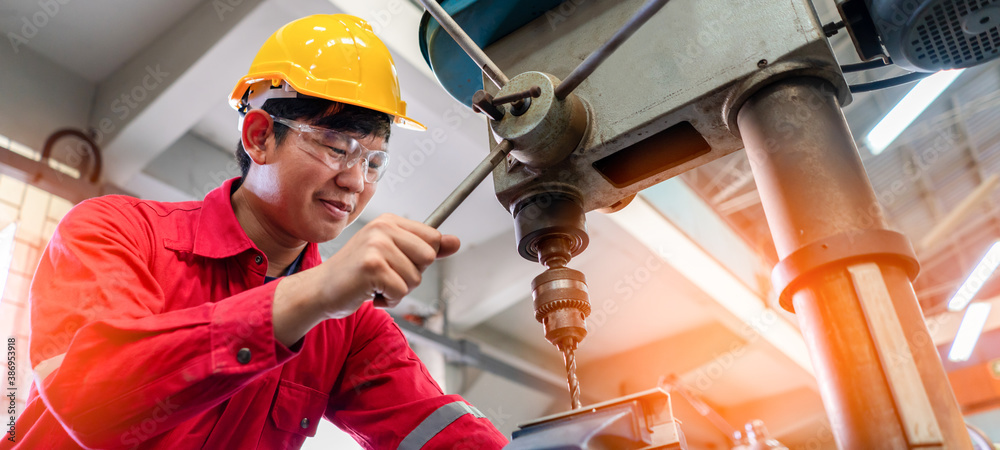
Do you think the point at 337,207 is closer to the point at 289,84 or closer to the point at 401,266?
the point at 289,84

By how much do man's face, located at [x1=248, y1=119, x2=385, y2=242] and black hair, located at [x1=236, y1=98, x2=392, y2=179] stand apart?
0.03 meters

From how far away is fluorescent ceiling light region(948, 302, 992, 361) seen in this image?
13.3ft

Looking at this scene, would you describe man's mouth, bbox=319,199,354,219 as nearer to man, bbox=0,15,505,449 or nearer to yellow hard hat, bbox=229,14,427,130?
man, bbox=0,15,505,449

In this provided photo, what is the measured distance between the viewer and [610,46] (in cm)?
79

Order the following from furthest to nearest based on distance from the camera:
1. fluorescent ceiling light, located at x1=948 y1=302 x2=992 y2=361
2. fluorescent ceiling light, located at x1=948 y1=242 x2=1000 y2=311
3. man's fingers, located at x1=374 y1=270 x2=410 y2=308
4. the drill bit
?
fluorescent ceiling light, located at x1=948 y1=302 x2=992 y2=361 < fluorescent ceiling light, located at x1=948 y1=242 x2=1000 y2=311 < the drill bit < man's fingers, located at x1=374 y1=270 x2=410 y2=308

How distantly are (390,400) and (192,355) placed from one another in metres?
0.59

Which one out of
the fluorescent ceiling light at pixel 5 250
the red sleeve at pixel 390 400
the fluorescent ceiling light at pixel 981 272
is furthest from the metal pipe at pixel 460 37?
the fluorescent ceiling light at pixel 981 272

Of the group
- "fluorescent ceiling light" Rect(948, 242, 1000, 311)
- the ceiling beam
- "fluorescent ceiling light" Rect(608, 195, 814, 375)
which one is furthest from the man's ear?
"fluorescent ceiling light" Rect(948, 242, 1000, 311)

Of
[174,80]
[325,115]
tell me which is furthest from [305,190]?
[174,80]

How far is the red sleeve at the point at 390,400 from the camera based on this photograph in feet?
3.95

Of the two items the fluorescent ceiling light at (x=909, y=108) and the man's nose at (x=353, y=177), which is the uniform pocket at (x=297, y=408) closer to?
the man's nose at (x=353, y=177)

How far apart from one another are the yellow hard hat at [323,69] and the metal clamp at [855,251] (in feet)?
2.95

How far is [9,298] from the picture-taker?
2281 millimetres

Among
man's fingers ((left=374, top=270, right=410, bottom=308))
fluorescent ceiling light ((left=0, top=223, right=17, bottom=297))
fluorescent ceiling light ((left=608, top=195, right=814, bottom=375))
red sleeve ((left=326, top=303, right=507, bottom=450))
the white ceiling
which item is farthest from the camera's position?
fluorescent ceiling light ((left=608, top=195, right=814, bottom=375))
